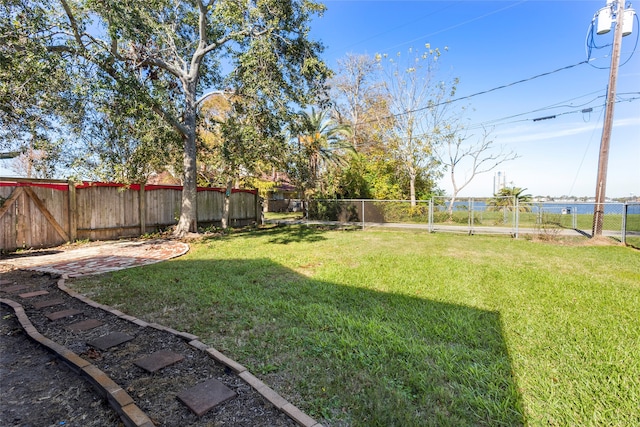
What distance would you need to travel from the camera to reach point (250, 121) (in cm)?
843

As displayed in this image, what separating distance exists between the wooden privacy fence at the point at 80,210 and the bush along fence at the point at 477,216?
5836mm

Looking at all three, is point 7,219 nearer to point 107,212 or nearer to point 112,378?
point 107,212

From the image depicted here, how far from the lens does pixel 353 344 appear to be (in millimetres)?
2441

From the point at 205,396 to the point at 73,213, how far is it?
24.8 ft

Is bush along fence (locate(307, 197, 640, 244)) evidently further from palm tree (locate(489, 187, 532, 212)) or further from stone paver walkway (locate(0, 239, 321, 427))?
stone paver walkway (locate(0, 239, 321, 427))

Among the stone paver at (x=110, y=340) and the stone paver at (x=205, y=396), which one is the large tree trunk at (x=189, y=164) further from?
the stone paver at (x=205, y=396)

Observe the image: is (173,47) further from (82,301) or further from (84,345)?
(84,345)

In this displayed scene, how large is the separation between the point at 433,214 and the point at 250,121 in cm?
737

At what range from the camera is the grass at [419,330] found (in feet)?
5.80

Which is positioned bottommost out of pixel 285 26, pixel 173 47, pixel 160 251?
pixel 160 251

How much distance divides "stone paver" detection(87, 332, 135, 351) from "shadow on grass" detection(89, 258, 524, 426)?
40 cm

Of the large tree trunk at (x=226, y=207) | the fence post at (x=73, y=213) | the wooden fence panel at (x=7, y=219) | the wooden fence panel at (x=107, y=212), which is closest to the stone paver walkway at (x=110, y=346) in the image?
the wooden fence panel at (x=7, y=219)

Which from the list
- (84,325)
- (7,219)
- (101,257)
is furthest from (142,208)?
(84,325)

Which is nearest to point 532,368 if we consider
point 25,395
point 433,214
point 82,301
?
point 25,395
